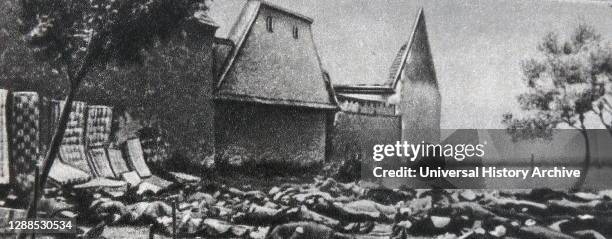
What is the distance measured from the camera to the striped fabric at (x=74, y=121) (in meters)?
3.57

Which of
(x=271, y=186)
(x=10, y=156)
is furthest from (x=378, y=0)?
(x=10, y=156)

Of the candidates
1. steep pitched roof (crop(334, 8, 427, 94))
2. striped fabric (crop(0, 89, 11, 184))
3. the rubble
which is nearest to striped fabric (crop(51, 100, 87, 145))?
striped fabric (crop(0, 89, 11, 184))

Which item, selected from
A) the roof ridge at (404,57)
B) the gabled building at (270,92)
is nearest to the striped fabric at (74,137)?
the gabled building at (270,92)

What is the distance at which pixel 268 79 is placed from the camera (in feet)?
13.4

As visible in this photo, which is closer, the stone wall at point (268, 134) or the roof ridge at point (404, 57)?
the stone wall at point (268, 134)

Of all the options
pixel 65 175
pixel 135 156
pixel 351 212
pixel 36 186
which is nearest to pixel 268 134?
pixel 351 212

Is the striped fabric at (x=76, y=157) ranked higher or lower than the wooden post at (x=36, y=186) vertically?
higher

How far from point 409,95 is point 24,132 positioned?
268 centimetres

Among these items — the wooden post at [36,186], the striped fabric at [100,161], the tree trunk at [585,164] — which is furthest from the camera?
the tree trunk at [585,164]

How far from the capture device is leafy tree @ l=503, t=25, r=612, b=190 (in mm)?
4695

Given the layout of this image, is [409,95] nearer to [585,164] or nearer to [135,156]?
[585,164]

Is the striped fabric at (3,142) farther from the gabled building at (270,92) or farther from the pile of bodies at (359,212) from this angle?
the gabled building at (270,92)

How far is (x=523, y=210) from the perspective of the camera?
446 cm

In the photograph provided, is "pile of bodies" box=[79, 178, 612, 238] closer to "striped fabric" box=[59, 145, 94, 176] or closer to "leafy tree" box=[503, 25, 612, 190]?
"striped fabric" box=[59, 145, 94, 176]
